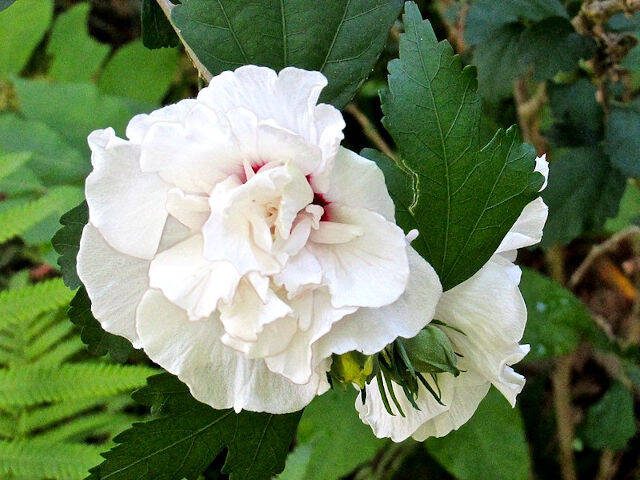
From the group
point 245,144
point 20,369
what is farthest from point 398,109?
point 20,369

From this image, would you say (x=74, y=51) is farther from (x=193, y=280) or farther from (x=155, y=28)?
(x=193, y=280)

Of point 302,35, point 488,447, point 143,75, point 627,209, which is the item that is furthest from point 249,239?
point 143,75

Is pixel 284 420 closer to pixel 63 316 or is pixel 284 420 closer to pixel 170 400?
pixel 170 400

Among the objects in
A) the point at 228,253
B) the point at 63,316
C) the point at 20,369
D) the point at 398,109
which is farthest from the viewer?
the point at 63,316

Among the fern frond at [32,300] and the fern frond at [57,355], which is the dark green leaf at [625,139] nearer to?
the fern frond at [32,300]

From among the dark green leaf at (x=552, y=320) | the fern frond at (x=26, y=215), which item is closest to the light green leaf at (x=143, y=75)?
the fern frond at (x=26, y=215)

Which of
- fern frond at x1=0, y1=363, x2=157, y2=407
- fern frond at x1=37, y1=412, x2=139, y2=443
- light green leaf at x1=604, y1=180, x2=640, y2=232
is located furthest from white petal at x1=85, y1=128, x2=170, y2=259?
light green leaf at x1=604, y1=180, x2=640, y2=232
